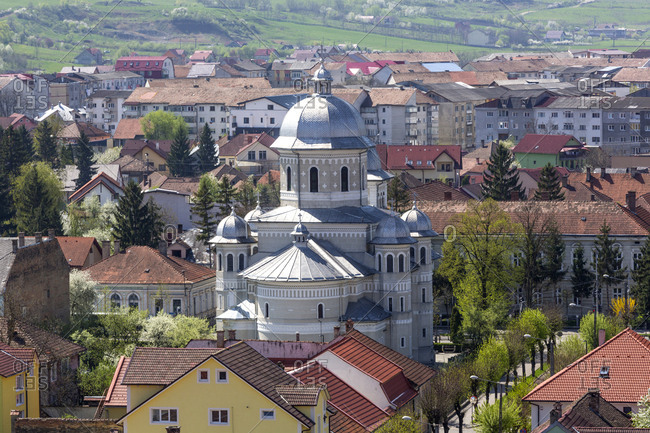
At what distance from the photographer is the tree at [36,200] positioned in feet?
362

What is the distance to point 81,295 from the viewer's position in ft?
290

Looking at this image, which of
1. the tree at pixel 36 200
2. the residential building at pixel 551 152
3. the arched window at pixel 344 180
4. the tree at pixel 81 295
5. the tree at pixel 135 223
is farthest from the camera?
the residential building at pixel 551 152

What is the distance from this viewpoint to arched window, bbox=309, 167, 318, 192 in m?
83.6

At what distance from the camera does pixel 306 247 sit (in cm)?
7938

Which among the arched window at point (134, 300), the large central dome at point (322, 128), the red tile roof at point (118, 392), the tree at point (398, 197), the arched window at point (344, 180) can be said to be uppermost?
the large central dome at point (322, 128)

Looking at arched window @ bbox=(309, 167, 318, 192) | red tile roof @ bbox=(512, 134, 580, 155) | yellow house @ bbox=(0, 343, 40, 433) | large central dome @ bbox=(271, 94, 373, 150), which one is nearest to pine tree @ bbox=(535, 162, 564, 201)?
large central dome @ bbox=(271, 94, 373, 150)

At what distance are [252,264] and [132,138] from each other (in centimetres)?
9883

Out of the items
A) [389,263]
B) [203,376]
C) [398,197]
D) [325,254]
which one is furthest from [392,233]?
[203,376]

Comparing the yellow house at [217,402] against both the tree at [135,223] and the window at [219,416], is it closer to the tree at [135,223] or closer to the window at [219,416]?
the window at [219,416]

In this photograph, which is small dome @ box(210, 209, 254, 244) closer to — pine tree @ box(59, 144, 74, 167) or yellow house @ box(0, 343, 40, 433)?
yellow house @ box(0, 343, 40, 433)

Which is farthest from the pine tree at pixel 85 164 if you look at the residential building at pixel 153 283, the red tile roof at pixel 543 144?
the residential building at pixel 153 283

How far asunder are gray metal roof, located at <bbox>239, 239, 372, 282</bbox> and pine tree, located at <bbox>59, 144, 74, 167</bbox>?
6926 centimetres

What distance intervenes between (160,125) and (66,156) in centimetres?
3172

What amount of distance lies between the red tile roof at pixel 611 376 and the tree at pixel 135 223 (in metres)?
50.7
